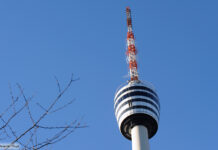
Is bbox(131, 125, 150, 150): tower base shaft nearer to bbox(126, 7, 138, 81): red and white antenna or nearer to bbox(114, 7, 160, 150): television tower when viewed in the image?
bbox(114, 7, 160, 150): television tower

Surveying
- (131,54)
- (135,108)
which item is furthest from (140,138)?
(131,54)

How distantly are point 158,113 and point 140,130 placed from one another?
8463 millimetres

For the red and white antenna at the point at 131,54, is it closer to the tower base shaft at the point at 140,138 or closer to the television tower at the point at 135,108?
the television tower at the point at 135,108

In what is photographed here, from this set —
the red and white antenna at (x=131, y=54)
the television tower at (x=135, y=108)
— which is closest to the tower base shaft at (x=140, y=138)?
the television tower at (x=135, y=108)

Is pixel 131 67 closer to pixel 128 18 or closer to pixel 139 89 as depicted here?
pixel 139 89

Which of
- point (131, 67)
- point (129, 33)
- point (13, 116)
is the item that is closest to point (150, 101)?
point (131, 67)

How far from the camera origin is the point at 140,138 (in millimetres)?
72938

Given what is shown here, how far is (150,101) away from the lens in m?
78.8

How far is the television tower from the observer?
247ft

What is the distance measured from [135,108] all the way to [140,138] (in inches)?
270

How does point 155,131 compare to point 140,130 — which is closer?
point 140,130

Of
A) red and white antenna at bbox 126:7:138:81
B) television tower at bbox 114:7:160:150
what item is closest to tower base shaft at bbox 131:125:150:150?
television tower at bbox 114:7:160:150

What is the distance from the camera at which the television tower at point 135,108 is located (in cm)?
7544

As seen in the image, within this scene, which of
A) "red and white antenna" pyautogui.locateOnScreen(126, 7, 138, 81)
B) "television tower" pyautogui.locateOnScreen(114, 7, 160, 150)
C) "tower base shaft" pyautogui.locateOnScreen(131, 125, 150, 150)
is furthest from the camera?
"red and white antenna" pyautogui.locateOnScreen(126, 7, 138, 81)
